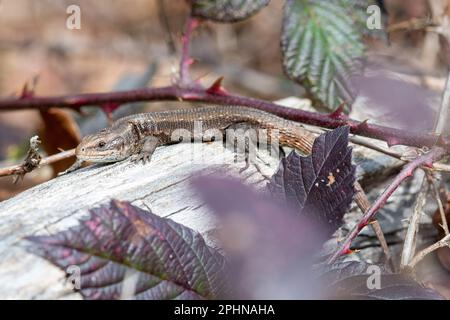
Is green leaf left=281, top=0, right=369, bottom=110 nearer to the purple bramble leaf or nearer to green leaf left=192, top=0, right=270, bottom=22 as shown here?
green leaf left=192, top=0, right=270, bottom=22

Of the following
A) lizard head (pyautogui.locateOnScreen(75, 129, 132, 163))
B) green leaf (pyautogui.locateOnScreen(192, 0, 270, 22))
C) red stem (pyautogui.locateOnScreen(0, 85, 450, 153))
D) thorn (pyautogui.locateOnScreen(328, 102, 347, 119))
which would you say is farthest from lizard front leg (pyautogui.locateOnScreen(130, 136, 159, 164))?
thorn (pyautogui.locateOnScreen(328, 102, 347, 119))

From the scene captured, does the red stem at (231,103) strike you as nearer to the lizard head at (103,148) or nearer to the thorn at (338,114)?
the thorn at (338,114)

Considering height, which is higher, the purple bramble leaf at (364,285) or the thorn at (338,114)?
the thorn at (338,114)

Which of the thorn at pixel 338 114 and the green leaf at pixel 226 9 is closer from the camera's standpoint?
the thorn at pixel 338 114

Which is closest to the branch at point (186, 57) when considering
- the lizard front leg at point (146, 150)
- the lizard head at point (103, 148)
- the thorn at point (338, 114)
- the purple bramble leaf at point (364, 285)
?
the lizard front leg at point (146, 150)

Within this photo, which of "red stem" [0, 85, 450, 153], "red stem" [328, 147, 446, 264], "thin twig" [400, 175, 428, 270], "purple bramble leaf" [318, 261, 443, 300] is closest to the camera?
"purple bramble leaf" [318, 261, 443, 300]

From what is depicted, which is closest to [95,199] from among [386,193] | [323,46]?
[386,193]
